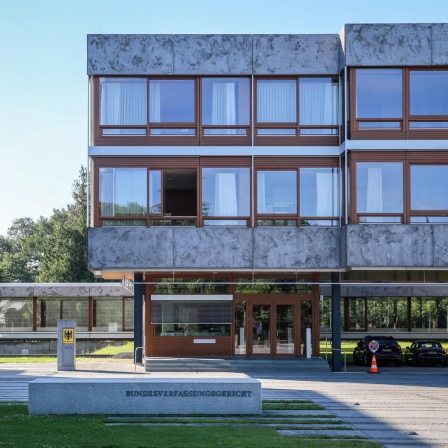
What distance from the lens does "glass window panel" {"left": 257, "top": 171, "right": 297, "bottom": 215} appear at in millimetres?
32906

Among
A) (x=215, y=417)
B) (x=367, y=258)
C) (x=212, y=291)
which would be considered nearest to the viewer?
(x=215, y=417)

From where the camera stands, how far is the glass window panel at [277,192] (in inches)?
1296

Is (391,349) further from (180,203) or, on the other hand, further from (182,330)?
(180,203)

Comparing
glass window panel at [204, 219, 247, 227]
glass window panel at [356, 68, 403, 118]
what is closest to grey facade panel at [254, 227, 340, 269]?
glass window panel at [204, 219, 247, 227]

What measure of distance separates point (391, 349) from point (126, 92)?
→ 14911mm

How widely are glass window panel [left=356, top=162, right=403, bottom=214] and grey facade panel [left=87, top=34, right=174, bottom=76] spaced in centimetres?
773

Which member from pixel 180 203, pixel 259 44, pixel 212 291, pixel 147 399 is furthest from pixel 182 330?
pixel 147 399

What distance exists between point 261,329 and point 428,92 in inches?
424

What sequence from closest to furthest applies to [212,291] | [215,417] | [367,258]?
[215,417], [367,258], [212,291]

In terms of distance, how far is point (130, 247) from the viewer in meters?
32.6

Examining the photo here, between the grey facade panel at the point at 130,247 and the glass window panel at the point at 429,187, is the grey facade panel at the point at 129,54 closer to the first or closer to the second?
the grey facade panel at the point at 130,247

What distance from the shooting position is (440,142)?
3191cm

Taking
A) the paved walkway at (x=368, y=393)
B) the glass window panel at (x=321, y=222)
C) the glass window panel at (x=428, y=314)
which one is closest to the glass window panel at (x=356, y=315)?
the glass window panel at (x=428, y=314)

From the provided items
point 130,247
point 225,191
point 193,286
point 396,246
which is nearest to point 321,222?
point 396,246
